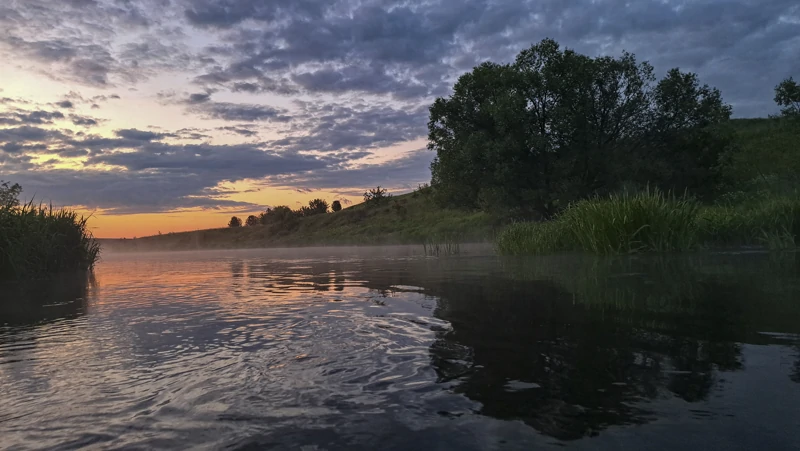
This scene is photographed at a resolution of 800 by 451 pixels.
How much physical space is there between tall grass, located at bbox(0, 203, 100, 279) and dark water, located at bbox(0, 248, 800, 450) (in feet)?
30.6

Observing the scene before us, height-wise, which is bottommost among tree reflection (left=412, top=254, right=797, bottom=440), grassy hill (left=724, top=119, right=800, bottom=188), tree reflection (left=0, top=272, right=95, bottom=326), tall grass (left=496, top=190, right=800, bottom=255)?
tree reflection (left=0, top=272, right=95, bottom=326)

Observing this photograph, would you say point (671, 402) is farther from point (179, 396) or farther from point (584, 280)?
point (584, 280)

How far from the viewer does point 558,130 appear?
34.7 metres

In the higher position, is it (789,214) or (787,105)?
(787,105)

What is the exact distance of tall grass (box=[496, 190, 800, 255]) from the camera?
46.8 ft

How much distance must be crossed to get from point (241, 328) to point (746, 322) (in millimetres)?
5172

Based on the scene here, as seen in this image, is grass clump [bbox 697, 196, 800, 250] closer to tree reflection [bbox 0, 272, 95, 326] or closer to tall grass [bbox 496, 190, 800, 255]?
tall grass [bbox 496, 190, 800, 255]

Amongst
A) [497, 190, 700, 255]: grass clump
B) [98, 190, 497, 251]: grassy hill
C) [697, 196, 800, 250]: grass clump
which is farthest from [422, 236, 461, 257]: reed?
[98, 190, 497, 251]: grassy hill

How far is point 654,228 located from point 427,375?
13.3 meters

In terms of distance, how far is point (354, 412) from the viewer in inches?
104

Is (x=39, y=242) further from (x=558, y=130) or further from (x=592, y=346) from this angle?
(x=558, y=130)

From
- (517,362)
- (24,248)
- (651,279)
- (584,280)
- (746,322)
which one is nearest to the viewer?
(517,362)

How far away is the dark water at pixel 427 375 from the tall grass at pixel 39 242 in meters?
9.32

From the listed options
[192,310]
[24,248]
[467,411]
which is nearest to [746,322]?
[467,411]
